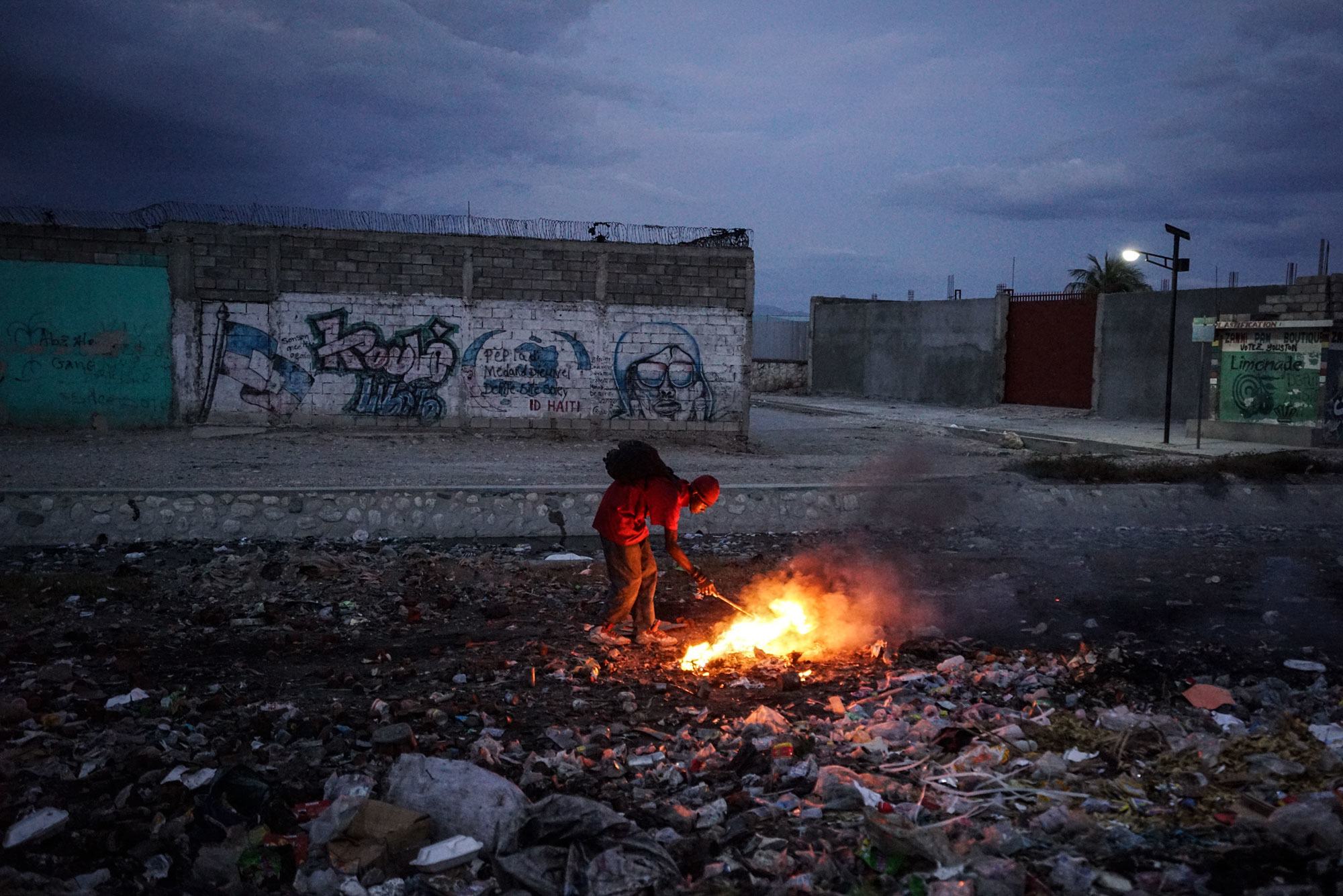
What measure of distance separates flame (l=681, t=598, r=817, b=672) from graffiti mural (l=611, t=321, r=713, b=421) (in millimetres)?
8970

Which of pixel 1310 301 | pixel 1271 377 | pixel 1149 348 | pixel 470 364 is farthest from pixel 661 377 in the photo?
pixel 1149 348

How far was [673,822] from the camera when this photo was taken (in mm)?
3898

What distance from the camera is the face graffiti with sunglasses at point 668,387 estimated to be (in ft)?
51.7

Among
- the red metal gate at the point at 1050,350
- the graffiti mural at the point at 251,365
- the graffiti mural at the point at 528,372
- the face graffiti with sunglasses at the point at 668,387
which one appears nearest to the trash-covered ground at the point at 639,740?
the graffiti mural at the point at 251,365

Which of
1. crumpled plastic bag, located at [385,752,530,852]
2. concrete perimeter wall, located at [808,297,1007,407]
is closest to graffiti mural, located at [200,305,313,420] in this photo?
crumpled plastic bag, located at [385,752,530,852]

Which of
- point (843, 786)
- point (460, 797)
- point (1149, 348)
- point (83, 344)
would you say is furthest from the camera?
point (1149, 348)

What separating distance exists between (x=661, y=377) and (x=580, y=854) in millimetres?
12504

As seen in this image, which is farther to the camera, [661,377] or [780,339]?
[780,339]

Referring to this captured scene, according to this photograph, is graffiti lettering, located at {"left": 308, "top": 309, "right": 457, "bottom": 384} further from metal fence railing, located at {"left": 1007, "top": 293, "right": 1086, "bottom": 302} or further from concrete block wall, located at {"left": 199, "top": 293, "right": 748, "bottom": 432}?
metal fence railing, located at {"left": 1007, "top": 293, "right": 1086, "bottom": 302}

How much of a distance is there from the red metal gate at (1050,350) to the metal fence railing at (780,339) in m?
10.5

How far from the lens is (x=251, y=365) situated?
15.2 m

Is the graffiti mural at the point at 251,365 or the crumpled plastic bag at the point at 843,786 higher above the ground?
the graffiti mural at the point at 251,365

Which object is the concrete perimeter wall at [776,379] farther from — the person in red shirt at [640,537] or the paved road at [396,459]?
the person in red shirt at [640,537]

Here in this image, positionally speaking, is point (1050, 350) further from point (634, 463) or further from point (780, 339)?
point (634, 463)
